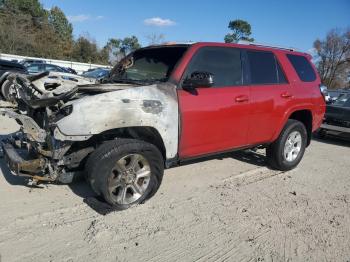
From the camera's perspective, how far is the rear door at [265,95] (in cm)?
556

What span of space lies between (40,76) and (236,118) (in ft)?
8.67

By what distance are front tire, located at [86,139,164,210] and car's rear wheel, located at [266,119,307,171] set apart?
100 inches

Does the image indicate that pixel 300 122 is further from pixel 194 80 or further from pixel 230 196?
pixel 194 80

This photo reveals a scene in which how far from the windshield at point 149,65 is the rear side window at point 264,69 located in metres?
1.22

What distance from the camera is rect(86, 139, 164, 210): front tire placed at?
4.00 metres

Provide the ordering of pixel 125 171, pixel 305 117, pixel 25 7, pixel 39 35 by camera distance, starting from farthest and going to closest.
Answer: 1. pixel 25 7
2. pixel 39 35
3. pixel 305 117
4. pixel 125 171

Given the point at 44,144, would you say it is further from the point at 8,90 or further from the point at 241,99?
the point at 241,99

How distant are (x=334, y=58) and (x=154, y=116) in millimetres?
55605

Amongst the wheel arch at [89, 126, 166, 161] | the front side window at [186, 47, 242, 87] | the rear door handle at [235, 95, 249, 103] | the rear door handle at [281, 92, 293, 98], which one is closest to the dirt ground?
the wheel arch at [89, 126, 166, 161]

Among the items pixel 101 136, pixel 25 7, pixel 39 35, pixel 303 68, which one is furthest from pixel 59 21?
pixel 101 136

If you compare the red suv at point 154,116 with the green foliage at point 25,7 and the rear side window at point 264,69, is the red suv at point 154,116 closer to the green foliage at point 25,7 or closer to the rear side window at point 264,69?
the rear side window at point 264,69

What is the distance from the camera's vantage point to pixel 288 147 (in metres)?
6.45

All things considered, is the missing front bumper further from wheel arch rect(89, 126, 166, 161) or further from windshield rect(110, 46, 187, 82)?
windshield rect(110, 46, 187, 82)

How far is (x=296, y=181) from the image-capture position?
19.5 ft
